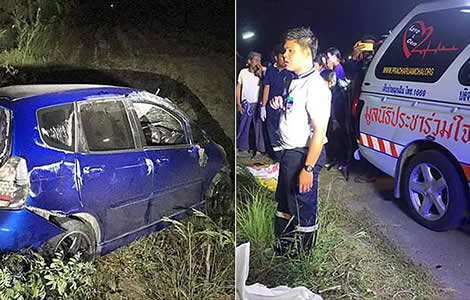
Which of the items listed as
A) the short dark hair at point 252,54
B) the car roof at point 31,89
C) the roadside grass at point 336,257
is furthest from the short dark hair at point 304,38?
the car roof at point 31,89

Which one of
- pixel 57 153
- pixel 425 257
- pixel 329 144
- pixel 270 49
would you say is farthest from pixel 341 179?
pixel 57 153

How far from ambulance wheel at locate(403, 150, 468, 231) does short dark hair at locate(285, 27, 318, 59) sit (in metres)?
0.56

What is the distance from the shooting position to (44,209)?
6.29 ft

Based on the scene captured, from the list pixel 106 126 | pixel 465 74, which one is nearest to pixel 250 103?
pixel 106 126

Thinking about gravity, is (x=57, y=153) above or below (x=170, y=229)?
above

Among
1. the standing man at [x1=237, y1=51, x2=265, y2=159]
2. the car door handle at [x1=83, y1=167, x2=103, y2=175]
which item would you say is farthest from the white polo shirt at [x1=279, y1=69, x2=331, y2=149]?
the car door handle at [x1=83, y1=167, x2=103, y2=175]

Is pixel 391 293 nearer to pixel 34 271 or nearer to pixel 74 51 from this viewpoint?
pixel 34 271

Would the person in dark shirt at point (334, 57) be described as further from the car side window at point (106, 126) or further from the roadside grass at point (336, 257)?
the car side window at point (106, 126)

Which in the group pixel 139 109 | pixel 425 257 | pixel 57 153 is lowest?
pixel 425 257

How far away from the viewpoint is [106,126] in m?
1.99

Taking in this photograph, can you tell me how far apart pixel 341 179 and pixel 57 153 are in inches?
42.6

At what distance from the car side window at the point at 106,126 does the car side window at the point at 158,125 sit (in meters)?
0.06

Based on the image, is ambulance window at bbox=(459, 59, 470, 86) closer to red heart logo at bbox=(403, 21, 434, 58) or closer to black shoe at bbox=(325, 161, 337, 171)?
red heart logo at bbox=(403, 21, 434, 58)

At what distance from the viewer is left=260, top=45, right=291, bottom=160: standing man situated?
203 centimetres
